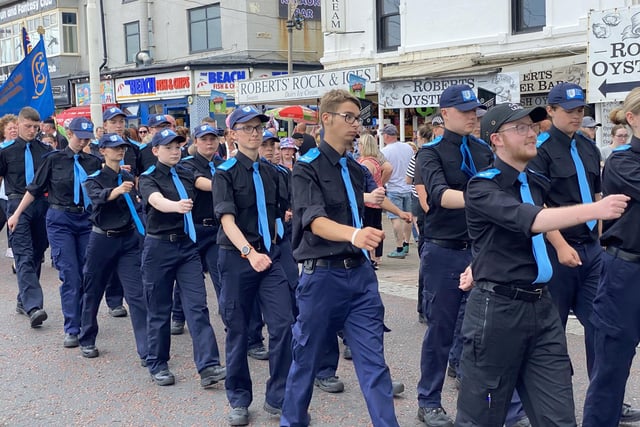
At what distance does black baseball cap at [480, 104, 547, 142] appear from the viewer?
369 centimetres

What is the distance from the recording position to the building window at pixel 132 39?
99.7ft

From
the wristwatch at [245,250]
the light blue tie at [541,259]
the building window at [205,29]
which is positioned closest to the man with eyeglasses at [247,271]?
the wristwatch at [245,250]

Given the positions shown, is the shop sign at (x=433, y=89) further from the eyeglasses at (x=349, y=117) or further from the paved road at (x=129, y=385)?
the eyeglasses at (x=349, y=117)

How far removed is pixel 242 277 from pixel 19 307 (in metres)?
4.50

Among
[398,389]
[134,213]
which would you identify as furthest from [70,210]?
[398,389]

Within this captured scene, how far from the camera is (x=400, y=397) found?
18.6ft

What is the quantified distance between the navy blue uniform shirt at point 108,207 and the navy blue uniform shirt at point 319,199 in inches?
106

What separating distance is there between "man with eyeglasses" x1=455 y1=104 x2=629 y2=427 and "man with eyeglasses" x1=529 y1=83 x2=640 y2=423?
1.17m

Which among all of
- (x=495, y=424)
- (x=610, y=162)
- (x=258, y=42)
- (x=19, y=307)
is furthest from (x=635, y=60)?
(x=258, y=42)

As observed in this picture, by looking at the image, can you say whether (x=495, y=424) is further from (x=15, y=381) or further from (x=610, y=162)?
(x=15, y=381)

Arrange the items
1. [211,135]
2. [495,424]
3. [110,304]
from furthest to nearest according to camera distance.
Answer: [110,304] → [211,135] → [495,424]

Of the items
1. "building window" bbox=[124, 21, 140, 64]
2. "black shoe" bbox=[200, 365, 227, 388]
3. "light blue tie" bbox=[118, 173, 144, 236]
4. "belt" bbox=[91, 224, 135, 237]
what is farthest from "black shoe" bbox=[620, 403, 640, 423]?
"building window" bbox=[124, 21, 140, 64]

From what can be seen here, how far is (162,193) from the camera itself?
243 inches

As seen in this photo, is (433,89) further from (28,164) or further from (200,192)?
(200,192)
